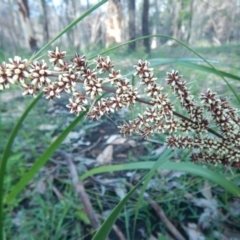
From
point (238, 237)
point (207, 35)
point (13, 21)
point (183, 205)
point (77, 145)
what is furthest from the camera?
point (207, 35)

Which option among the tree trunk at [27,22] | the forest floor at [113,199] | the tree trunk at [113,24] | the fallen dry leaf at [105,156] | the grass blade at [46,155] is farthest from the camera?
the tree trunk at [113,24]

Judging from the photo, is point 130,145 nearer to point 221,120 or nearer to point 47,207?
point 47,207

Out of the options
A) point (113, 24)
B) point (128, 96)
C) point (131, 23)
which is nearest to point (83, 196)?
point (128, 96)

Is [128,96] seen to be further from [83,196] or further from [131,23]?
[131,23]

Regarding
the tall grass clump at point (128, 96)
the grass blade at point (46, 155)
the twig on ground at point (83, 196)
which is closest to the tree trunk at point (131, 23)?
the twig on ground at point (83, 196)

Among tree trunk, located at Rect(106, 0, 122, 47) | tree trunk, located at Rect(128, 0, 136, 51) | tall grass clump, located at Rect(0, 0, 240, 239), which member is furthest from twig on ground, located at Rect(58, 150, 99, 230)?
tree trunk, located at Rect(106, 0, 122, 47)

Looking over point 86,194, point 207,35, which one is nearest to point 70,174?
point 86,194

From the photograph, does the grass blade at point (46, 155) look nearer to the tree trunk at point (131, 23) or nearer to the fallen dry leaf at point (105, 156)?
the fallen dry leaf at point (105, 156)
